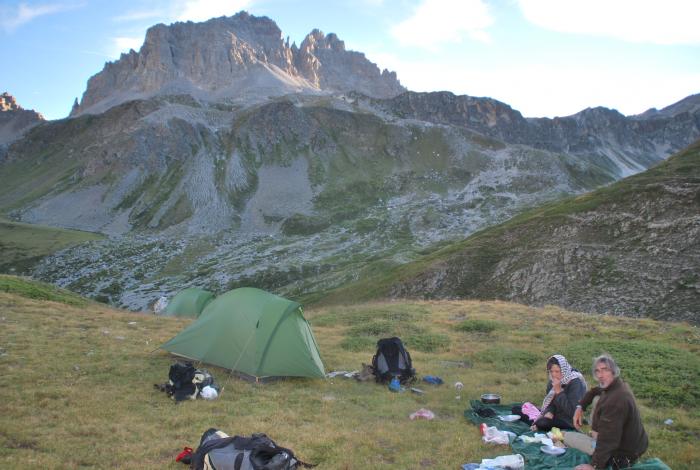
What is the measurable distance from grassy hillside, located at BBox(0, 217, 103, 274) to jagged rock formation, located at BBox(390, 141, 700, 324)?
9532cm

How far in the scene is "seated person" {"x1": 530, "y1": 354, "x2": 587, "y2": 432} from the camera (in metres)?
11.1

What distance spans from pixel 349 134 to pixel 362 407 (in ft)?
615

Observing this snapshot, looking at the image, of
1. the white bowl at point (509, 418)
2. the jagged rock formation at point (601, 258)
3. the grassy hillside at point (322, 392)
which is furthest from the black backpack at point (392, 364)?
the jagged rock formation at point (601, 258)

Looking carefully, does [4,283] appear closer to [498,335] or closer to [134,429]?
[134,429]

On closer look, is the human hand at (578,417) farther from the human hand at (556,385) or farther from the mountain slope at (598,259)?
the mountain slope at (598,259)

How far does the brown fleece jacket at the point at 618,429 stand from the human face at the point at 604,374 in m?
0.11

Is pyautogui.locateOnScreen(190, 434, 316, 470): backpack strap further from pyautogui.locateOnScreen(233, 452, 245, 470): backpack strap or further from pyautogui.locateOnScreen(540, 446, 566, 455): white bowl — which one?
pyautogui.locateOnScreen(540, 446, 566, 455): white bowl

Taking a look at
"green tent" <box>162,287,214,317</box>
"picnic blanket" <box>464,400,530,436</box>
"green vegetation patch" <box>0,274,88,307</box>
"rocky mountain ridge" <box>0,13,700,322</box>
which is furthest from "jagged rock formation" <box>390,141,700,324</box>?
"green vegetation patch" <box>0,274,88,307</box>

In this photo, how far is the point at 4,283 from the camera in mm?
27656

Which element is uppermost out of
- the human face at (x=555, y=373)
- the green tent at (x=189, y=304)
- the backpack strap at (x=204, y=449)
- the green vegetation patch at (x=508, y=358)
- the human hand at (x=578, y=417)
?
the human face at (x=555, y=373)

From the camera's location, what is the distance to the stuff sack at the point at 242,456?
8462mm

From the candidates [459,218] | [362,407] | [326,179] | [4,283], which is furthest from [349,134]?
[362,407]

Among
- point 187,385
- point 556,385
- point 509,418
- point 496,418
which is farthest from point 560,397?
point 187,385

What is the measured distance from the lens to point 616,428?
8.53 m
